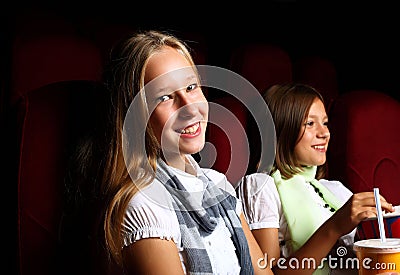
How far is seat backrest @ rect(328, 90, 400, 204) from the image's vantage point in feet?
3.79

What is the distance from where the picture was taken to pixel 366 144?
3.84ft

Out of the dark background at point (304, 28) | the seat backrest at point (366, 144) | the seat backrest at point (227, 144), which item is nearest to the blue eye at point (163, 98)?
the seat backrest at point (227, 144)

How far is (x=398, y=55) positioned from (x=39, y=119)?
0.94m

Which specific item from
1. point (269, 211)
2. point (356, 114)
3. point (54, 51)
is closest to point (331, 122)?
point (356, 114)

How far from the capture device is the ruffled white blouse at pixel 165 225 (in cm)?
70

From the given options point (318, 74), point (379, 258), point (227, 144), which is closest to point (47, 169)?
point (227, 144)

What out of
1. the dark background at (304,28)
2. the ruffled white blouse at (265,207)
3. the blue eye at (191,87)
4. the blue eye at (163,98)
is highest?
the dark background at (304,28)

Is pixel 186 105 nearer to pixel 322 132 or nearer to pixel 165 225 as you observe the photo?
pixel 165 225

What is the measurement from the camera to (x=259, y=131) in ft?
3.48

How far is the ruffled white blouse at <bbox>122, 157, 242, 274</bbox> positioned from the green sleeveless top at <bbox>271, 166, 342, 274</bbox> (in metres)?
0.21

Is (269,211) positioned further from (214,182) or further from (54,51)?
(54,51)

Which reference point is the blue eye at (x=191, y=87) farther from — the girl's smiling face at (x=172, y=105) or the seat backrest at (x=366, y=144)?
the seat backrest at (x=366, y=144)

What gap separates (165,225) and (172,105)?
150 mm

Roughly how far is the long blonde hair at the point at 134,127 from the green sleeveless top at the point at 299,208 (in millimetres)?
291
